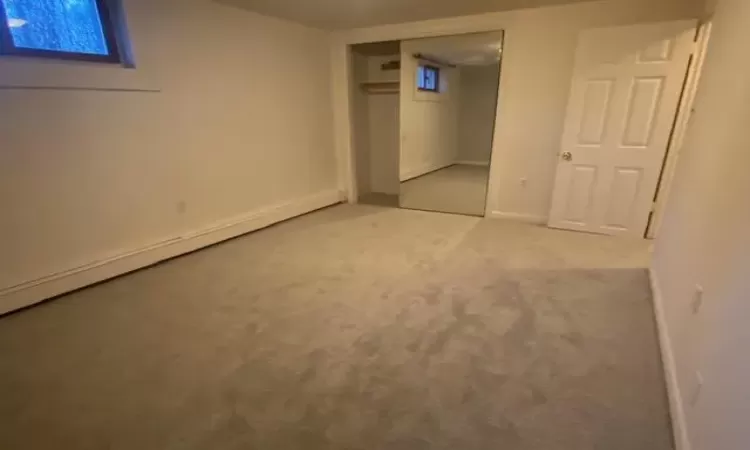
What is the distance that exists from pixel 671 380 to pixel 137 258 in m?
3.68

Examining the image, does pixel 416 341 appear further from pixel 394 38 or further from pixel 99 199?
pixel 394 38

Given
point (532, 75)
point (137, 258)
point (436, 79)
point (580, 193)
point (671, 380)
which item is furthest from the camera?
point (436, 79)

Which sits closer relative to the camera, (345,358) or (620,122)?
(345,358)

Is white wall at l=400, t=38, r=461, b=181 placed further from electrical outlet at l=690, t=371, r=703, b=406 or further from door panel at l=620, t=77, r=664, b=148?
electrical outlet at l=690, t=371, r=703, b=406

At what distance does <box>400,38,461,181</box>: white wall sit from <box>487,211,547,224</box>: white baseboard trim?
186 centimetres

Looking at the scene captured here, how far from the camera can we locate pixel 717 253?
1.46m

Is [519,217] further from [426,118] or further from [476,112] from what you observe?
[476,112]

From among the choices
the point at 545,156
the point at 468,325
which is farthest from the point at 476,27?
the point at 468,325

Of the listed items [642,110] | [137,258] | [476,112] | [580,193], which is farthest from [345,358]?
[476,112]

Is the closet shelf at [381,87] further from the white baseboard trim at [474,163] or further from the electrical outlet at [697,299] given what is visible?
the electrical outlet at [697,299]

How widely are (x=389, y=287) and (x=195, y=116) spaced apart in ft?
7.86

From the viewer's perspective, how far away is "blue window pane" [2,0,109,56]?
8.08 feet

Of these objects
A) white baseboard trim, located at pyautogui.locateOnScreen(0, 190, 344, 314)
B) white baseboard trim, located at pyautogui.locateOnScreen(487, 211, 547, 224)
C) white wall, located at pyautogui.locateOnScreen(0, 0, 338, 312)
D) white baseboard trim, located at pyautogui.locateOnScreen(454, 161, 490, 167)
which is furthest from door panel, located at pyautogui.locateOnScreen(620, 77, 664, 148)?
white baseboard trim, located at pyautogui.locateOnScreen(454, 161, 490, 167)

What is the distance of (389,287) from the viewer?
281cm
